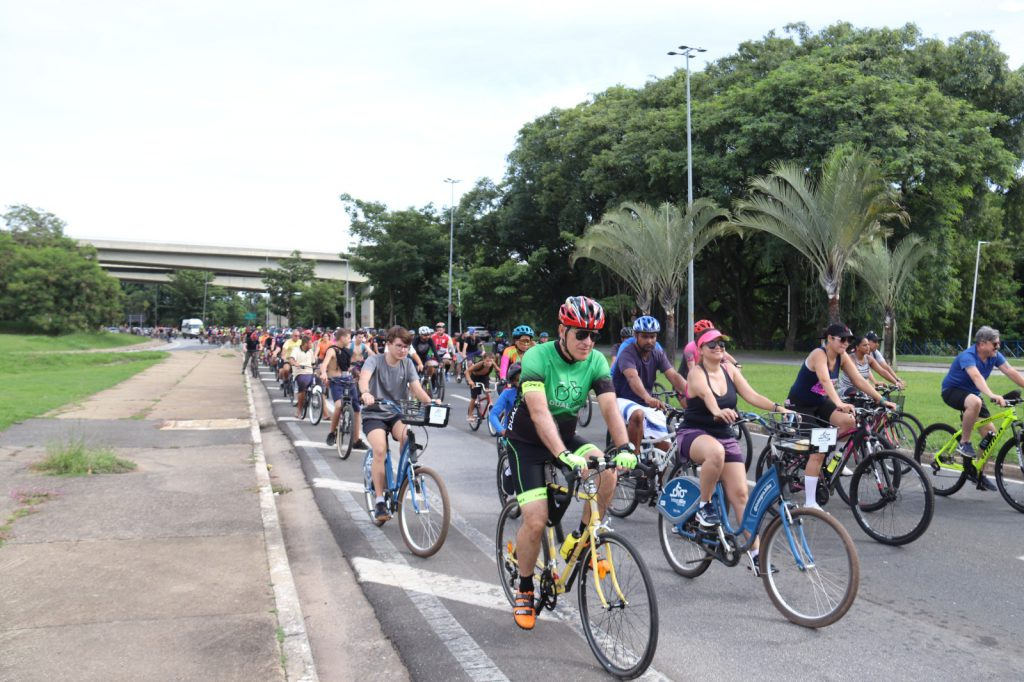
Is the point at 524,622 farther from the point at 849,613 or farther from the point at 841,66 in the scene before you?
the point at 841,66

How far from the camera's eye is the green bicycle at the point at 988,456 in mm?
7676

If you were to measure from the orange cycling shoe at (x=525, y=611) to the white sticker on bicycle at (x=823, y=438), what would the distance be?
1.92 metres

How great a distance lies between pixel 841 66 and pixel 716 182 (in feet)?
20.2

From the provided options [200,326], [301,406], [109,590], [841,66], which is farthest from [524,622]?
[200,326]

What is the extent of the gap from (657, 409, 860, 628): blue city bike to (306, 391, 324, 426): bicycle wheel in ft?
34.4

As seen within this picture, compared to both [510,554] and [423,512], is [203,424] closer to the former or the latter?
[423,512]

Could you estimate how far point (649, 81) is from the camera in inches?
1575

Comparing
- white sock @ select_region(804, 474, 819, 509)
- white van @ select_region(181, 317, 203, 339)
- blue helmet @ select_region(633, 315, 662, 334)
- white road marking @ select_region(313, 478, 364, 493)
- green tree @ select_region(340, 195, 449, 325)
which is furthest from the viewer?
white van @ select_region(181, 317, 203, 339)

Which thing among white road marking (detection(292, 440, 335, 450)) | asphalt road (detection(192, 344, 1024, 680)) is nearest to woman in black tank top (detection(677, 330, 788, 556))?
asphalt road (detection(192, 344, 1024, 680))

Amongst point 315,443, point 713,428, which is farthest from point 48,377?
point 713,428

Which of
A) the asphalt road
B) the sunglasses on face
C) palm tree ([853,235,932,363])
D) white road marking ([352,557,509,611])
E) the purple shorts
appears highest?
palm tree ([853,235,932,363])

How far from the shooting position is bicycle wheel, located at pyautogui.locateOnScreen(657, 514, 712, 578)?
557 cm

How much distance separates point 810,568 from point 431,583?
2413mm

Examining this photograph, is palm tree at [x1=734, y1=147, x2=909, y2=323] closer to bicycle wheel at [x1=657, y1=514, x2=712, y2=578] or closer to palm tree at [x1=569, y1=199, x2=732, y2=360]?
palm tree at [x1=569, y1=199, x2=732, y2=360]
